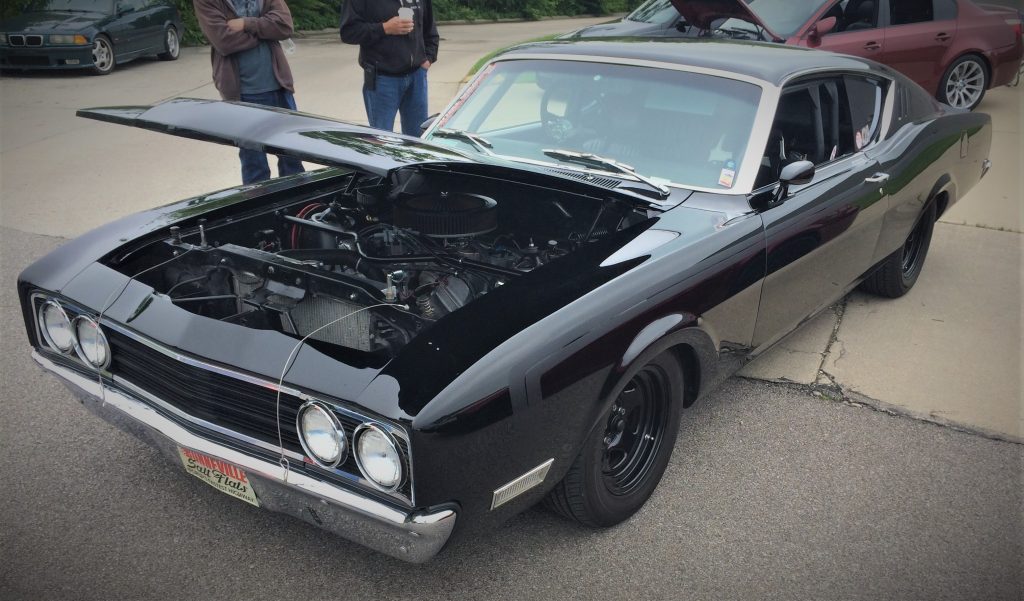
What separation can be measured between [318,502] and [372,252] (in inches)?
44.1

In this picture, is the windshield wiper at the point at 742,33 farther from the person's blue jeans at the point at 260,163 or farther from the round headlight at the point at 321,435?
the round headlight at the point at 321,435

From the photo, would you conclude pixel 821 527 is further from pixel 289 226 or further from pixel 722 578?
pixel 289 226

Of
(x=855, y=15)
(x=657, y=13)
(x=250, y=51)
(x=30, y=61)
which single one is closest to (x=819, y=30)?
(x=855, y=15)

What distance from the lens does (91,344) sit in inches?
112

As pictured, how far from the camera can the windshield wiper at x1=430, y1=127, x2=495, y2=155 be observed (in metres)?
3.73

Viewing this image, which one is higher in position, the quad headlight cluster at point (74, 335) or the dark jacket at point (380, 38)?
the dark jacket at point (380, 38)

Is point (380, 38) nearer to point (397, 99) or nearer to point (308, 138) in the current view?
point (397, 99)

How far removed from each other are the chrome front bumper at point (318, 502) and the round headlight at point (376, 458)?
7 cm

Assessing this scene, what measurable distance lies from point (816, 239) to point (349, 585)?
2.28m

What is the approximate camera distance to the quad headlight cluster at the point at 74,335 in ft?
9.17

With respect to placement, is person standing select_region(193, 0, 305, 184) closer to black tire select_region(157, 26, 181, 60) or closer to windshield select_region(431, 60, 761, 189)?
windshield select_region(431, 60, 761, 189)

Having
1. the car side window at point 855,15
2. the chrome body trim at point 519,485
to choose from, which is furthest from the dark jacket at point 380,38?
the car side window at point 855,15

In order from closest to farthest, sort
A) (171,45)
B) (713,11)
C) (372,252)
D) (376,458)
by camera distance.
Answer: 1. (376,458)
2. (372,252)
3. (713,11)
4. (171,45)

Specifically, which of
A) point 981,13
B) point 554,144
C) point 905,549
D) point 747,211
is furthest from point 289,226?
point 981,13
